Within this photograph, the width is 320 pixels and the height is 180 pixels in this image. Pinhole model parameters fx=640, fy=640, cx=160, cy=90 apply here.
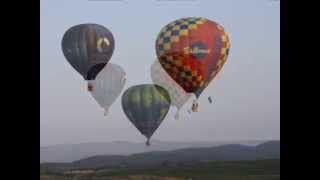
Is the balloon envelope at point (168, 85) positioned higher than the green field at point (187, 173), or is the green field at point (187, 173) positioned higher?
the balloon envelope at point (168, 85)

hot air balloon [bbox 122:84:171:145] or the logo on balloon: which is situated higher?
the logo on balloon

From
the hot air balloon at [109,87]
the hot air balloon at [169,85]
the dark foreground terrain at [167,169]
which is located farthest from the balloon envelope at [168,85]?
the dark foreground terrain at [167,169]

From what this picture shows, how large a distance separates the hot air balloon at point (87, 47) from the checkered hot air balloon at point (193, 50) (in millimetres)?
2420

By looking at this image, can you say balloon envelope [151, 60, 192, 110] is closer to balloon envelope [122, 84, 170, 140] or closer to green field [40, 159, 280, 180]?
balloon envelope [122, 84, 170, 140]

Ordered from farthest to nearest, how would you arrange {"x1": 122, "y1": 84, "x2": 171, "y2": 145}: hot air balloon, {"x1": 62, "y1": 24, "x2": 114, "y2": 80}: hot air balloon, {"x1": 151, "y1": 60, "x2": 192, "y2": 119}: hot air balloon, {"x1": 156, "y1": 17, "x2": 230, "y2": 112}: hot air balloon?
{"x1": 122, "y1": 84, "x2": 171, "y2": 145}: hot air balloon → {"x1": 151, "y1": 60, "x2": 192, "y2": 119}: hot air balloon → {"x1": 62, "y1": 24, "x2": 114, "y2": 80}: hot air balloon → {"x1": 156, "y1": 17, "x2": 230, "y2": 112}: hot air balloon

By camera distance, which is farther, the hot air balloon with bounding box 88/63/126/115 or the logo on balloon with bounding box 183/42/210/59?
the hot air balloon with bounding box 88/63/126/115

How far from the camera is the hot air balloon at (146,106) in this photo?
2061cm

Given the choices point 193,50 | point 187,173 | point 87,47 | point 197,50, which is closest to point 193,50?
point 193,50

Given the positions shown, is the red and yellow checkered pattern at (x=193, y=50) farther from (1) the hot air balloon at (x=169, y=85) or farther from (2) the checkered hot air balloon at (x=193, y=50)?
(1) the hot air balloon at (x=169, y=85)

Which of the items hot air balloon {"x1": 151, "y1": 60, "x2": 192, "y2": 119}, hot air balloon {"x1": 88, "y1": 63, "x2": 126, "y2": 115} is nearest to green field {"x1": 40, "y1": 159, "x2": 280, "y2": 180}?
hot air balloon {"x1": 88, "y1": 63, "x2": 126, "y2": 115}

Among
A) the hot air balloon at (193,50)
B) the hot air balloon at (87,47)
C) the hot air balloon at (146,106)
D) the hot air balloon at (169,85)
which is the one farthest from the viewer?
the hot air balloon at (146,106)

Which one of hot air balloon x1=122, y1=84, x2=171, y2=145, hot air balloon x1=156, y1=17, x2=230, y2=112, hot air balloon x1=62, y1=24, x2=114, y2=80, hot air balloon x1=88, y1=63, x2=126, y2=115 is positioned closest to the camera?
hot air balloon x1=156, y1=17, x2=230, y2=112

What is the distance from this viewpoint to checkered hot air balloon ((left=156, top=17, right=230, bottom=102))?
1734 centimetres

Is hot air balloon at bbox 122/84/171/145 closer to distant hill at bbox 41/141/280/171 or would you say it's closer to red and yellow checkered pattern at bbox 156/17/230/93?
red and yellow checkered pattern at bbox 156/17/230/93
